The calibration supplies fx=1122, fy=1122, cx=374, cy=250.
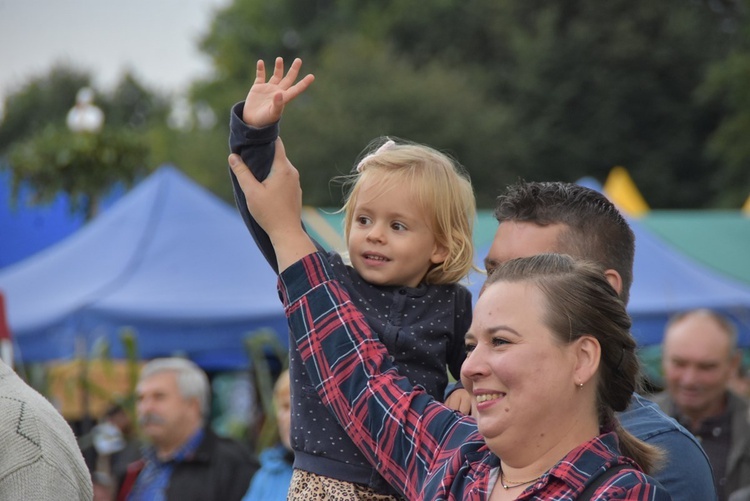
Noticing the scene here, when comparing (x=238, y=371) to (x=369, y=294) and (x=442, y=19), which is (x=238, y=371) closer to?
(x=369, y=294)

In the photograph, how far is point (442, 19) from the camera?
3697cm

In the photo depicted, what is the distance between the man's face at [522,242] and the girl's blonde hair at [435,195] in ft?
0.36

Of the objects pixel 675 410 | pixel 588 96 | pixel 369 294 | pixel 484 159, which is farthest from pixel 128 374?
pixel 588 96

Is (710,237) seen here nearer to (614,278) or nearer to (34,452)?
(614,278)

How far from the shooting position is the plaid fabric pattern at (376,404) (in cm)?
215

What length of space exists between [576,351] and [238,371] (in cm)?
1147

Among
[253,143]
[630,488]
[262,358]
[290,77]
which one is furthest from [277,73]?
[262,358]

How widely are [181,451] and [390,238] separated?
170 inches

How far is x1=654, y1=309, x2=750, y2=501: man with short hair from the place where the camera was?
17.5 feet

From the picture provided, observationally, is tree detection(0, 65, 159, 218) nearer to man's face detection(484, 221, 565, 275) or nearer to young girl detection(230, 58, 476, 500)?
young girl detection(230, 58, 476, 500)

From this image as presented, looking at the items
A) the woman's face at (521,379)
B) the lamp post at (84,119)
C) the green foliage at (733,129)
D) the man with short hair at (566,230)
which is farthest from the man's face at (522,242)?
the green foliage at (733,129)

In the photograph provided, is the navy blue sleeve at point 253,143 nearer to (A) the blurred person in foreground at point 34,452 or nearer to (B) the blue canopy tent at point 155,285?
(A) the blurred person in foreground at point 34,452

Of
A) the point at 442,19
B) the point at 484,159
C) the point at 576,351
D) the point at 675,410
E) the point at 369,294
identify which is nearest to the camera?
the point at 576,351

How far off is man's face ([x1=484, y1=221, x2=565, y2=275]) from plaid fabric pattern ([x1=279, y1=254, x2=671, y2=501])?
410mm
